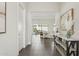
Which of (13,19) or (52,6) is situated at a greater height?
(52,6)

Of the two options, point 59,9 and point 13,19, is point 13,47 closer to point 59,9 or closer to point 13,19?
point 13,19

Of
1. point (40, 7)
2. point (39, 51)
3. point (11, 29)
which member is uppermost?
point (40, 7)

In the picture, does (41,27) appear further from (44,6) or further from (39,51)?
(39,51)

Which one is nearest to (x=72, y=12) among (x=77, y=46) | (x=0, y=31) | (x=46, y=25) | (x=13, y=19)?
(x=77, y=46)

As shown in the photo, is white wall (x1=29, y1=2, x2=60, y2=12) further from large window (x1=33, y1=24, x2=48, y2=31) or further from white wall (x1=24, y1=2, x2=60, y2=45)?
large window (x1=33, y1=24, x2=48, y2=31)

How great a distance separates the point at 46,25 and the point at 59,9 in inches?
423

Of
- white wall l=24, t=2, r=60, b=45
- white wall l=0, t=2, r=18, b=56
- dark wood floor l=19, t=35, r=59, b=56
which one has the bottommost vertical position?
dark wood floor l=19, t=35, r=59, b=56

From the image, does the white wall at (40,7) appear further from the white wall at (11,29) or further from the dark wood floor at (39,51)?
the white wall at (11,29)

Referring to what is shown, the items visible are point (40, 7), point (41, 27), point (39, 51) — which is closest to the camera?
point (39, 51)

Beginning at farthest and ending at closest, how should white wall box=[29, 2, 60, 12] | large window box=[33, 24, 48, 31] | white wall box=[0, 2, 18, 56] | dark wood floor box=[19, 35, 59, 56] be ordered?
large window box=[33, 24, 48, 31]
white wall box=[29, 2, 60, 12]
dark wood floor box=[19, 35, 59, 56]
white wall box=[0, 2, 18, 56]

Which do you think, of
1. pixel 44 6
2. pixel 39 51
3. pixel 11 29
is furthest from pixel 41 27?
pixel 11 29

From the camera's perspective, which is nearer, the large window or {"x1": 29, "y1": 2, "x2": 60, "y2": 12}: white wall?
{"x1": 29, "y1": 2, "x2": 60, "y2": 12}: white wall

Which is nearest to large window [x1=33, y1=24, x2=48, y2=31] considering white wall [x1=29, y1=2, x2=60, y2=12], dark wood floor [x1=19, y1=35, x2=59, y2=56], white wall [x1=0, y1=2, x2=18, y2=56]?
white wall [x1=29, y1=2, x2=60, y2=12]

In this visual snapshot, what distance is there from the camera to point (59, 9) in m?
9.64
